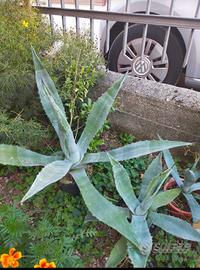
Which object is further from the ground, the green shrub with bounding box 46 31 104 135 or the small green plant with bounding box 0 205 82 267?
the green shrub with bounding box 46 31 104 135

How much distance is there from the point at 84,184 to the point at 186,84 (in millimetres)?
2123

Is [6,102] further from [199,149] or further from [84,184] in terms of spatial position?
[199,149]

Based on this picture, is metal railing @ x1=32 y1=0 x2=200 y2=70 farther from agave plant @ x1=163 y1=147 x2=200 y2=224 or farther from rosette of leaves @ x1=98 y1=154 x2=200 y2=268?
rosette of leaves @ x1=98 y1=154 x2=200 y2=268

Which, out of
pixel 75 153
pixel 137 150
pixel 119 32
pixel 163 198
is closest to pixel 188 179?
pixel 163 198

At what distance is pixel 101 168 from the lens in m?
2.13

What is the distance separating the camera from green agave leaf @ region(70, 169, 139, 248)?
140 cm

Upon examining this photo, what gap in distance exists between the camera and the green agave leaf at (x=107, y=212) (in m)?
1.40

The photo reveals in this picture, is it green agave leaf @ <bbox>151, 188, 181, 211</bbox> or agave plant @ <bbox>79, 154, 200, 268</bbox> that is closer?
agave plant @ <bbox>79, 154, 200, 268</bbox>

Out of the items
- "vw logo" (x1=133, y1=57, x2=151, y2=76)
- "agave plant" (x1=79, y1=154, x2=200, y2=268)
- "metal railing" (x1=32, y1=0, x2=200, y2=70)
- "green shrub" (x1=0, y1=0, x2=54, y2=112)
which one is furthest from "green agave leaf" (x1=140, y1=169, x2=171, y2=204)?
"vw logo" (x1=133, y1=57, x2=151, y2=76)

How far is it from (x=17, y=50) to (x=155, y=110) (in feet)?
3.65

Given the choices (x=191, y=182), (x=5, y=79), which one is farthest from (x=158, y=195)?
(x=5, y=79)

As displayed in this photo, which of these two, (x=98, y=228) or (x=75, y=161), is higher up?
A: (x=75, y=161)

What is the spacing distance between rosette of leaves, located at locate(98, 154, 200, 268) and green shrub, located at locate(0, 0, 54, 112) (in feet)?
3.35

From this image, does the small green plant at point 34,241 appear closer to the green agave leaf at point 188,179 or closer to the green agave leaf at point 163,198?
the green agave leaf at point 163,198
